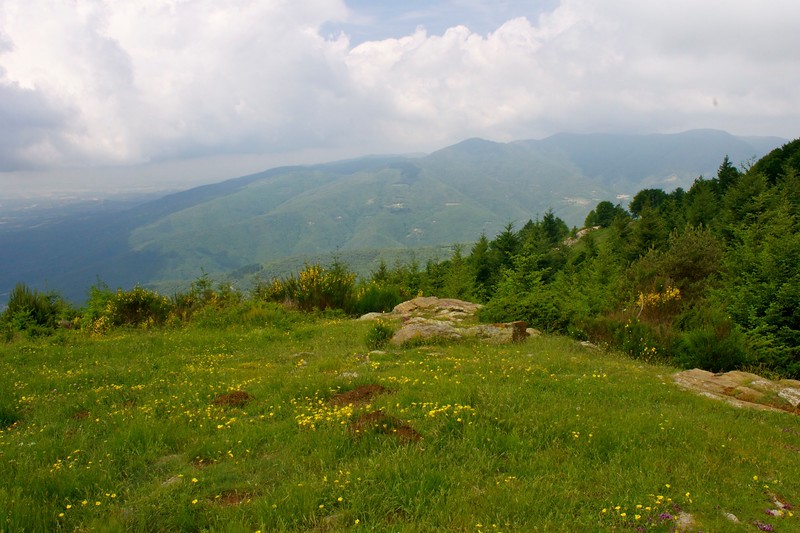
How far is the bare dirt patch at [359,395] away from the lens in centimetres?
748

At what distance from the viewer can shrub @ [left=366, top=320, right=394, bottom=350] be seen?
12.8 m

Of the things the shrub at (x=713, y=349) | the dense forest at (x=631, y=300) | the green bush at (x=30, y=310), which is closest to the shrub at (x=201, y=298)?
the dense forest at (x=631, y=300)

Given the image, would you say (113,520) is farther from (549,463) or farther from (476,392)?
(476,392)

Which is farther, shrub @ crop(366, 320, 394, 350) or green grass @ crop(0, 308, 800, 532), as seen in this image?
shrub @ crop(366, 320, 394, 350)

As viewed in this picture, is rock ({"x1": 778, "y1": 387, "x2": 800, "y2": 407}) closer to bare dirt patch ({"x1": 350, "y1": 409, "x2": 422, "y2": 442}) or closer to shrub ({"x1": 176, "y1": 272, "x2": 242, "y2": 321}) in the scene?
bare dirt patch ({"x1": 350, "y1": 409, "x2": 422, "y2": 442})

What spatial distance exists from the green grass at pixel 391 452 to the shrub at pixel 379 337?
2725 mm

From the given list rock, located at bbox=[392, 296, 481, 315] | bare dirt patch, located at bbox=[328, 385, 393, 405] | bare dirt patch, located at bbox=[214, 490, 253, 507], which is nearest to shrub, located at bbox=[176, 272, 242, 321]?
rock, located at bbox=[392, 296, 481, 315]

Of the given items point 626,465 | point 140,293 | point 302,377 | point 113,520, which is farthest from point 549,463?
point 140,293

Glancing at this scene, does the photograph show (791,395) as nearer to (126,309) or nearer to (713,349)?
(713,349)

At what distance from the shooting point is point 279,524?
13.5 feet

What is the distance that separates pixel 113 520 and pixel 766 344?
50.0 ft

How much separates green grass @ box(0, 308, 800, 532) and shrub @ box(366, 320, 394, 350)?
273 centimetres

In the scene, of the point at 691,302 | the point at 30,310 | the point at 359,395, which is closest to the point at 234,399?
the point at 359,395

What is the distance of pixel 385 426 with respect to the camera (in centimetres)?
606
